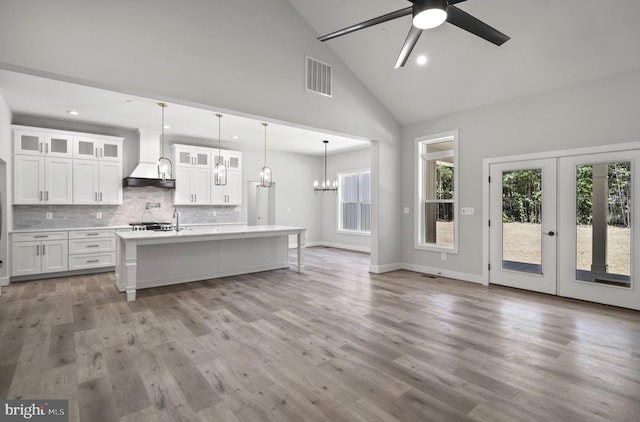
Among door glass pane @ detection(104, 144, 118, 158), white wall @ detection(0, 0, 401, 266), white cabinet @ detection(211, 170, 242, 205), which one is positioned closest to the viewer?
white wall @ detection(0, 0, 401, 266)

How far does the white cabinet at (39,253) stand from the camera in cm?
544

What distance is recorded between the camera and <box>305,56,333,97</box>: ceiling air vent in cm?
496

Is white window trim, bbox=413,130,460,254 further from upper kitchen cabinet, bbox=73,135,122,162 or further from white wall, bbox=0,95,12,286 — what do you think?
white wall, bbox=0,95,12,286

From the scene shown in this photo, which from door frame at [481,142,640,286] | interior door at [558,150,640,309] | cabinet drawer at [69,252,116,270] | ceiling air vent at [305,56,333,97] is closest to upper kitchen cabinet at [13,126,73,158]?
cabinet drawer at [69,252,116,270]

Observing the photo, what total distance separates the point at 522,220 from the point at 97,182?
303 inches

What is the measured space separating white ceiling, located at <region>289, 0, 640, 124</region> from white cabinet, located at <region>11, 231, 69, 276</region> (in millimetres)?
5791

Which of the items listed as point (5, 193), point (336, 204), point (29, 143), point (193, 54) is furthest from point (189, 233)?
point (336, 204)

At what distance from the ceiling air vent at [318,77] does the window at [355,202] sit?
4.17 m

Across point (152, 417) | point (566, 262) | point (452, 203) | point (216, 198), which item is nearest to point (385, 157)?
point (452, 203)

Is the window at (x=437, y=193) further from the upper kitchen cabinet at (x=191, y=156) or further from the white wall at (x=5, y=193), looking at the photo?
the white wall at (x=5, y=193)

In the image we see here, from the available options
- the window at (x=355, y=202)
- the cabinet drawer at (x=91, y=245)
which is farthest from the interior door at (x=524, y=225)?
the cabinet drawer at (x=91, y=245)

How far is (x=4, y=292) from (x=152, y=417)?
15.5 feet

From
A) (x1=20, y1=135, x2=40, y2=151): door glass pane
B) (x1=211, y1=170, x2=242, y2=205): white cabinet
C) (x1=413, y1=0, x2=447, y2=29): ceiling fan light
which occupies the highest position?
(x1=413, y1=0, x2=447, y2=29): ceiling fan light

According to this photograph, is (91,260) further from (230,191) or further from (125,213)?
(230,191)
